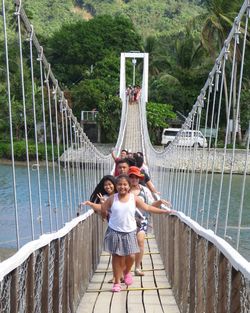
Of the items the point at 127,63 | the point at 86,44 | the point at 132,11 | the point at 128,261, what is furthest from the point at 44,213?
the point at 132,11

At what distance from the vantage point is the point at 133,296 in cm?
411

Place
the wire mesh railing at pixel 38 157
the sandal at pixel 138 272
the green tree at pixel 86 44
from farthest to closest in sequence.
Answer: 1. the green tree at pixel 86 44
2. the sandal at pixel 138 272
3. the wire mesh railing at pixel 38 157

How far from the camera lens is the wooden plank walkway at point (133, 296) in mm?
3838

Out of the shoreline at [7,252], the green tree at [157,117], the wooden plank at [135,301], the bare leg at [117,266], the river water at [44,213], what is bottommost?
the river water at [44,213]

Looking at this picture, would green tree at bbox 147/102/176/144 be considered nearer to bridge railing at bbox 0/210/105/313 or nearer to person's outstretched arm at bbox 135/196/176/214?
bridge railing at bbox 0/210/105/313

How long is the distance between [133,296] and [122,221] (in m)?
0.48

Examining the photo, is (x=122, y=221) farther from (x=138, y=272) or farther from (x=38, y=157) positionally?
(x=38, y=157)

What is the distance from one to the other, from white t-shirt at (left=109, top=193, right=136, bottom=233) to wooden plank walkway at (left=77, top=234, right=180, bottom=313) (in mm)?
423

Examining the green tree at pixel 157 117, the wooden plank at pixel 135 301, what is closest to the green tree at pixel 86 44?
the green tree at pixel 157 117

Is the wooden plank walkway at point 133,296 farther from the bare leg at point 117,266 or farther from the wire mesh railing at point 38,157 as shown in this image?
the wire mesh railing at point 38,157

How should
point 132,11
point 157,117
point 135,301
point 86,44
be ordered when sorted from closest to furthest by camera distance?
point 135,301 < point 157,117 < point 86,44 < point 132,11

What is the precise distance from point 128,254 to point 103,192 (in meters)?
0.78

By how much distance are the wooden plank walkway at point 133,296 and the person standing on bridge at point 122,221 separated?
135mm

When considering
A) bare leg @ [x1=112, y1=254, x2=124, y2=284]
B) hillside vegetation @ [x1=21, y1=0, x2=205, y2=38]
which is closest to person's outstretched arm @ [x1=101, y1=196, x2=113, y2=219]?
bare leg @ [x1=112, y1=254, x2=124, y2=284]
